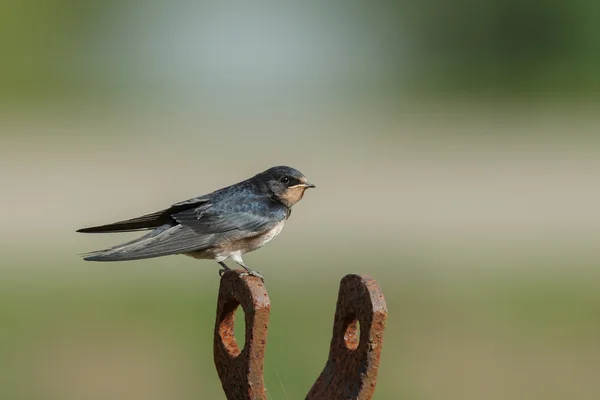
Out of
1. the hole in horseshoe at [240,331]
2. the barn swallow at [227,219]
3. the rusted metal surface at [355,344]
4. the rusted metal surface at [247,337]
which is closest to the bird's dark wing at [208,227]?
the barn swallow at [227,219]

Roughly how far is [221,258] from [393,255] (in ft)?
24.4

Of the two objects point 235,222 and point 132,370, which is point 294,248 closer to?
point 132,370

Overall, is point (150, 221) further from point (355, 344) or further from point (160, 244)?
point (355, 344)

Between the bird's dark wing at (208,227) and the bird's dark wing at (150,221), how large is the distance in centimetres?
2

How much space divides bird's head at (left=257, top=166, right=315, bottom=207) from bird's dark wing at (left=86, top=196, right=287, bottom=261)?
5 centimetres

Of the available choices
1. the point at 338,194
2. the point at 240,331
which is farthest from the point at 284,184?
the point at 338,194

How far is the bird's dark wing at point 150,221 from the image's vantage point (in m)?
3.68

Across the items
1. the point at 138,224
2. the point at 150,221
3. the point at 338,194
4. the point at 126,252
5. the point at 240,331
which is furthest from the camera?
the point at 338,194

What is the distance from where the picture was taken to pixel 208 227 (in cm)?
441

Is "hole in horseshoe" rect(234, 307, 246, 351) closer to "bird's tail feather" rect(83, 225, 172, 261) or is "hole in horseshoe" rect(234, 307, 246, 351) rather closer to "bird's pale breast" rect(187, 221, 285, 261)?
"bird's pale breast" rect(187, 221, 285, 261)

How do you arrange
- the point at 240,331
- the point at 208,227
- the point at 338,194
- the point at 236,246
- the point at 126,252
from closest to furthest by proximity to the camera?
the point at 126,252 → the point at 208,227 → the point at 236,246 → the point at 240,331 → the point at 338,194

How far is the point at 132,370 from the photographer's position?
8039 mm

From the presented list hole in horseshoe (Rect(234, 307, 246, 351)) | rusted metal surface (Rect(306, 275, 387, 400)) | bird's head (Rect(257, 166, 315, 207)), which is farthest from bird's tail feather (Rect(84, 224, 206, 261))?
hole in horseshoe (Rect(234, 307, 246, 351))

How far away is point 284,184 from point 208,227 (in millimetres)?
375
